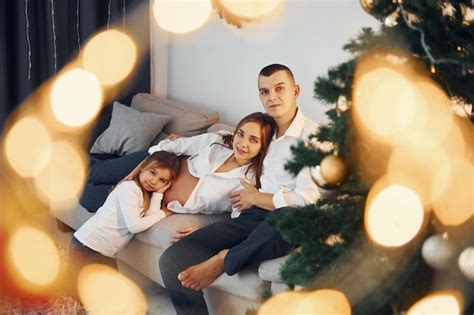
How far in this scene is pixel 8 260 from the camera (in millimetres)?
2934

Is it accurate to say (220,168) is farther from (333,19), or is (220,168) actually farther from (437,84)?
(437,84)

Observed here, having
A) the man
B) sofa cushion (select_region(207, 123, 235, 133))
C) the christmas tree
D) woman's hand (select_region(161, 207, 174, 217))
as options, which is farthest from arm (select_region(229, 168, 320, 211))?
the christmas tree

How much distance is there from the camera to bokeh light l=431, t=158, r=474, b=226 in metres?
1.20

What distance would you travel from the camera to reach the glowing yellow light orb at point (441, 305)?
1.22 meters

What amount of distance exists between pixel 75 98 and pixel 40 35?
449mm

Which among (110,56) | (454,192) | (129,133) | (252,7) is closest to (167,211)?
(129,133)

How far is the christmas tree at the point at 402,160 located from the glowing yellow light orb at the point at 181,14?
2.73 m

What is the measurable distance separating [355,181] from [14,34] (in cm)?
308

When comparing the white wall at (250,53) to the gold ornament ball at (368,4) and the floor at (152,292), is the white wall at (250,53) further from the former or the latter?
the gold ornament ball at (368,4)

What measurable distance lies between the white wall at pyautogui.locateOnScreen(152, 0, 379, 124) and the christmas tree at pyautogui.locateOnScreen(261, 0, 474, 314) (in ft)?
4.60

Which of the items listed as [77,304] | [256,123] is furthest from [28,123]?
[256,123]

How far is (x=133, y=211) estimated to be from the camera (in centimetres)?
256

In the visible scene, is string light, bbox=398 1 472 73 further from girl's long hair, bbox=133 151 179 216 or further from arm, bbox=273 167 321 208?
girl's long hair, bbox=133 151 179 216

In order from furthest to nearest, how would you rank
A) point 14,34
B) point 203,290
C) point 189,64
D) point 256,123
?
point 189,64, point 14,34, point 256,123, point 203,290
